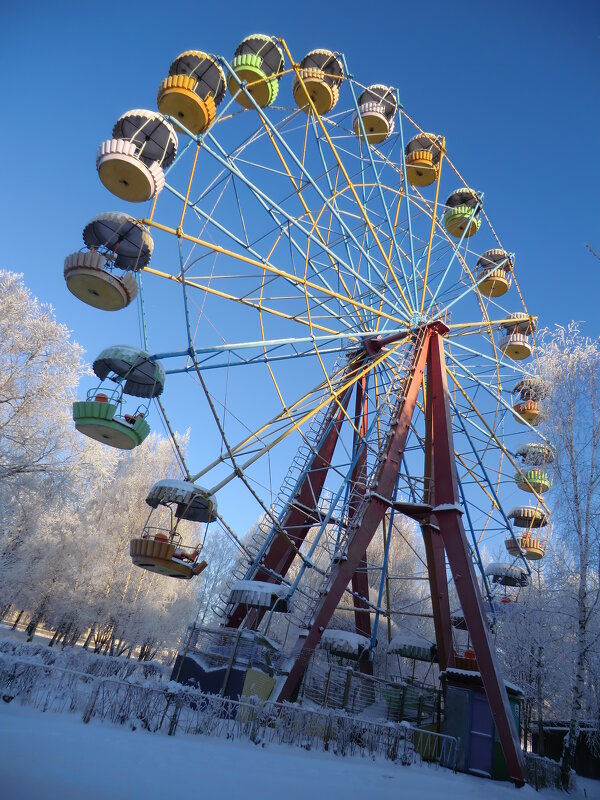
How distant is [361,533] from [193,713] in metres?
6.48

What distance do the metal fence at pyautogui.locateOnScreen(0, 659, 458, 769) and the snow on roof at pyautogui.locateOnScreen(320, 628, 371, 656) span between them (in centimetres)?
397

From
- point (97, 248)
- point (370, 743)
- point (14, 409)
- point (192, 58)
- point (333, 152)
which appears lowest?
point (370, 743)

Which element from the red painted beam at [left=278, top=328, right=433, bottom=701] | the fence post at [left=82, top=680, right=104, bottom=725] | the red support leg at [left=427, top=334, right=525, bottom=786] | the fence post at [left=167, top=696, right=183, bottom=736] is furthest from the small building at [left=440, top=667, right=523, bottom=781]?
the fence post at [left=82, top=680, right=104, bottom=725]

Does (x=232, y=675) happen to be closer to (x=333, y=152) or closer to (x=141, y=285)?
(x=141, y=285)

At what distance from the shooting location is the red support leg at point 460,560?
11.1 meters

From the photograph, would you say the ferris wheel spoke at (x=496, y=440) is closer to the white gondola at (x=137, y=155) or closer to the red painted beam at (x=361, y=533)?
the red painted beam at (x=361, y=533)

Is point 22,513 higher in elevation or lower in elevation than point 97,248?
lower

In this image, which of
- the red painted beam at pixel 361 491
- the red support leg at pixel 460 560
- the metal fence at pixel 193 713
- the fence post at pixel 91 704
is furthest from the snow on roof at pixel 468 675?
the fence post at pixel 91 704

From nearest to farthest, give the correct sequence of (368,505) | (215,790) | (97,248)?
1. (215,790)
2. (97,248)
3. (368,505)

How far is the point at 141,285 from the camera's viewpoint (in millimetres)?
13594

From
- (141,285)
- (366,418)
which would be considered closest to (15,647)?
(141,285)

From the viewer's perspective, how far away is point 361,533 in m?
14.2

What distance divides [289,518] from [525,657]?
12.4m

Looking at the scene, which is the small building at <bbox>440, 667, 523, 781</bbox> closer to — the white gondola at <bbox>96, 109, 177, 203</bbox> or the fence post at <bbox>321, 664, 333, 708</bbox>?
the fence post at <bbox>321, 664, 333, 708</bbox>
